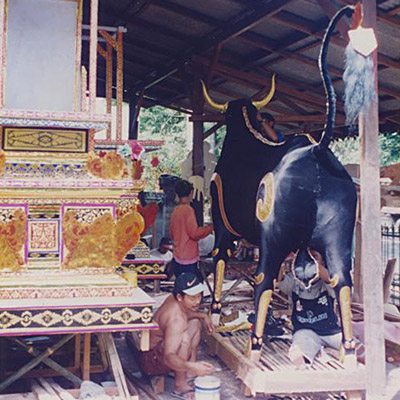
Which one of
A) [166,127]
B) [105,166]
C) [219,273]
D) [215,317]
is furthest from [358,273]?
[166,127]

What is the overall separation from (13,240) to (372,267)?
248cm

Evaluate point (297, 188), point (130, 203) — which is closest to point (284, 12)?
point (130, 203)

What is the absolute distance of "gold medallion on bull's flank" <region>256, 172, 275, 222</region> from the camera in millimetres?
4098

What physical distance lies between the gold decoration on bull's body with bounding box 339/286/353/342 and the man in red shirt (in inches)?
82.9

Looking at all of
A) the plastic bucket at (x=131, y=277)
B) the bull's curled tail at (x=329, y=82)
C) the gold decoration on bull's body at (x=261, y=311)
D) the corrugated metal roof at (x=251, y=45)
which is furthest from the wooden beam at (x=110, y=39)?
the gold decoration on bull's body at (x=261, y=311)

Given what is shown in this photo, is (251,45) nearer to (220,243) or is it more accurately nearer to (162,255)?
(162,255)

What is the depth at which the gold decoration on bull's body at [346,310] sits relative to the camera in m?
3.92

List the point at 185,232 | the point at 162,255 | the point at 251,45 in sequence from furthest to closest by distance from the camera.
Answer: the point at 162,255, the point at 251,45, the point at 185,232

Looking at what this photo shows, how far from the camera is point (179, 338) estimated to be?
4.10m

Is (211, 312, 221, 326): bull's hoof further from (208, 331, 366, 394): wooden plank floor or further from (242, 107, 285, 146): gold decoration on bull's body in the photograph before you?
(242, 107, 285, 146): gold decoration on bull's body

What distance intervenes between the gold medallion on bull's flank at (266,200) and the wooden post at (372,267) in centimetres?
66

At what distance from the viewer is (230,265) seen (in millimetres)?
6633

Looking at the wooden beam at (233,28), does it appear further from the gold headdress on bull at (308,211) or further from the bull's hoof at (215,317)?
the bull's hoof at (215,317)

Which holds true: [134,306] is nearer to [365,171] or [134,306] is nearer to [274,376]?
[274,376]
